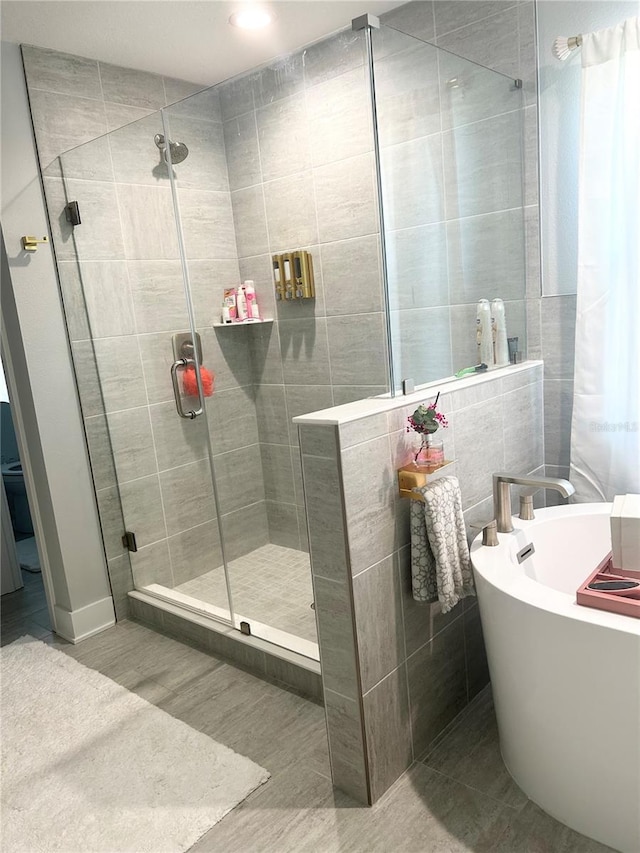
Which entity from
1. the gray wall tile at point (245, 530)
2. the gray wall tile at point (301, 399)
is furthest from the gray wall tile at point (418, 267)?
the gray wall tile at point (245, 530)

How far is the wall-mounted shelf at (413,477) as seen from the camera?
177 centimetres

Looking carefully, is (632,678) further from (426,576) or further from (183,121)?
(183,121)

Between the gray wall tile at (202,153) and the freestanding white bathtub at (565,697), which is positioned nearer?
the freestanding white bathtub at (565,697)

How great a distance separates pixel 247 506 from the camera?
2631 millimetres

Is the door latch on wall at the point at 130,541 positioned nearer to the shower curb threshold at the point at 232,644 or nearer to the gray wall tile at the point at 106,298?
the shower curb threshold at the point at 232,644

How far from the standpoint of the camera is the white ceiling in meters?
2.32

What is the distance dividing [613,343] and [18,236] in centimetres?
241

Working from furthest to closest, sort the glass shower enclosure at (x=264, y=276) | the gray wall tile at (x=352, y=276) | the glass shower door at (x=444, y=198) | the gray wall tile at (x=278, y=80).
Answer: the gray wall tile at (x=352, y=276) → the gray wall tile at (x=278, y=80) → the glass shower enclosure at (x=264, y=276) → the glass shower door at (x=444, y=198)

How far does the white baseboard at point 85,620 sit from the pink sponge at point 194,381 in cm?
116

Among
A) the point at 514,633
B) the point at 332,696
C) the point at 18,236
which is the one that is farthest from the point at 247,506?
the point at 18,236

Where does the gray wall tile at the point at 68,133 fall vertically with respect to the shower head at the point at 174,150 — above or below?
above

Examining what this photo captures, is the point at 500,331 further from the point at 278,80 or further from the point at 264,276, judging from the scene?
the point at 278,80

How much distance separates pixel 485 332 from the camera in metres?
2.35

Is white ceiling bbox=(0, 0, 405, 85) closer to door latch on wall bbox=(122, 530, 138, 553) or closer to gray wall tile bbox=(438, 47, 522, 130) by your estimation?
gray wall tile bbox=(438, 47, 522, 130)
